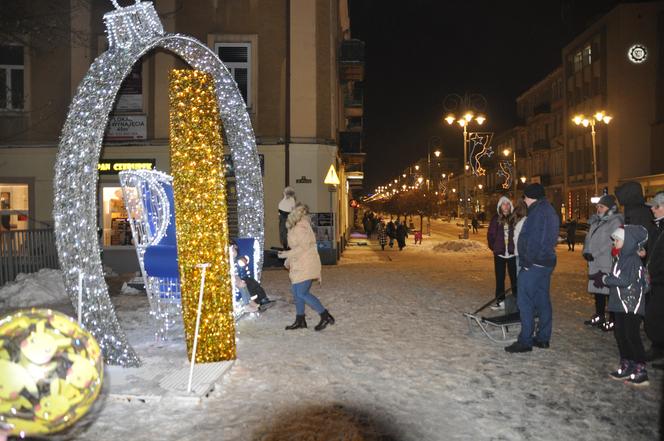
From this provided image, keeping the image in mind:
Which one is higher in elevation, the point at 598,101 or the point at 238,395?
the point at 598,101

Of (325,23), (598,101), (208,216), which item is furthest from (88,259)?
(598,101)

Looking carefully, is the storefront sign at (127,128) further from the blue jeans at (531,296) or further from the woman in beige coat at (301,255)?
the blue jeans at (531,296)

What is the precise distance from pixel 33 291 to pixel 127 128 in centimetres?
740

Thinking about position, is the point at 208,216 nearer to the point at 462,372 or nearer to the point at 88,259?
the point at 88,259

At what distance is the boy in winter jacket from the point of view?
5.36 m

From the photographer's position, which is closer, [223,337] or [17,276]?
[223,337]

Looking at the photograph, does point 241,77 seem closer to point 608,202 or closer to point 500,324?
point 608,202

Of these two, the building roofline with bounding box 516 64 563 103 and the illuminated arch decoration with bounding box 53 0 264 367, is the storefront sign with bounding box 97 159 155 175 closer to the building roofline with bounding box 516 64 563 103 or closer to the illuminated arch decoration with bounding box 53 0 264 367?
the illuminated arch decoration with bounding box 53 0 264 367

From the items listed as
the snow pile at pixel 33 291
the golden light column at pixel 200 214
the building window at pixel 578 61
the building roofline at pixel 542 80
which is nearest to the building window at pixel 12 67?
the snow pile at pixel 33 291

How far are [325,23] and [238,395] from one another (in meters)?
13.8

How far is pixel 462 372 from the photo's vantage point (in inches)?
224

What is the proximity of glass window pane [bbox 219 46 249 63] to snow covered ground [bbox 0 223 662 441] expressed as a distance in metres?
9.85

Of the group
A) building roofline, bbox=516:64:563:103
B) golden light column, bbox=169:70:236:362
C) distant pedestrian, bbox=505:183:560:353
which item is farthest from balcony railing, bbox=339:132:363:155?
building roofline, bbox=516:64:563:103

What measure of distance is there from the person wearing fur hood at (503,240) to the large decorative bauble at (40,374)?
23.2 ft
